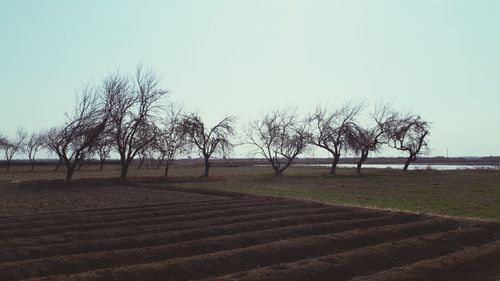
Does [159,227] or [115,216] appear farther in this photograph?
[115,216]

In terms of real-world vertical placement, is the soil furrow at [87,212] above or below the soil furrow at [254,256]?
above

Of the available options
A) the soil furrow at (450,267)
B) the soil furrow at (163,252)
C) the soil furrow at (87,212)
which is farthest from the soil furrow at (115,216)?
the soil furrow at (450,267)

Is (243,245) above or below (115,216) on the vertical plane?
below

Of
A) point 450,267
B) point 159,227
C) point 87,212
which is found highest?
point 87,212

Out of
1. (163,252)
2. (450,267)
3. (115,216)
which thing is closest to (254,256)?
(163,252)

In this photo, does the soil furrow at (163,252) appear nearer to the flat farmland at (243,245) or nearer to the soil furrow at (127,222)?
the flat farmland at (243,245)

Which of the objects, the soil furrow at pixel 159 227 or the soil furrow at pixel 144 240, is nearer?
the soil furrow at pixel 144 240

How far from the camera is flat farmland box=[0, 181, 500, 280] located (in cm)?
914

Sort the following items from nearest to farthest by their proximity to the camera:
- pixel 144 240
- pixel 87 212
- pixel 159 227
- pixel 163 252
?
pixel 163 252 → pixel 144 240 → pixel 159 227 → pixel 87 212

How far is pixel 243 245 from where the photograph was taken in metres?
11.7

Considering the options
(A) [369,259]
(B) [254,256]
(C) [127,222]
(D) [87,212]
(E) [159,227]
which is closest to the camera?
(A) [369,259]

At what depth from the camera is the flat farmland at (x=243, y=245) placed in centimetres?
914

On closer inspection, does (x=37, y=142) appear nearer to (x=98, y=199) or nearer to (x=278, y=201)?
(x=98, y=199)

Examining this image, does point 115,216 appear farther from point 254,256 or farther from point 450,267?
point 450,267
